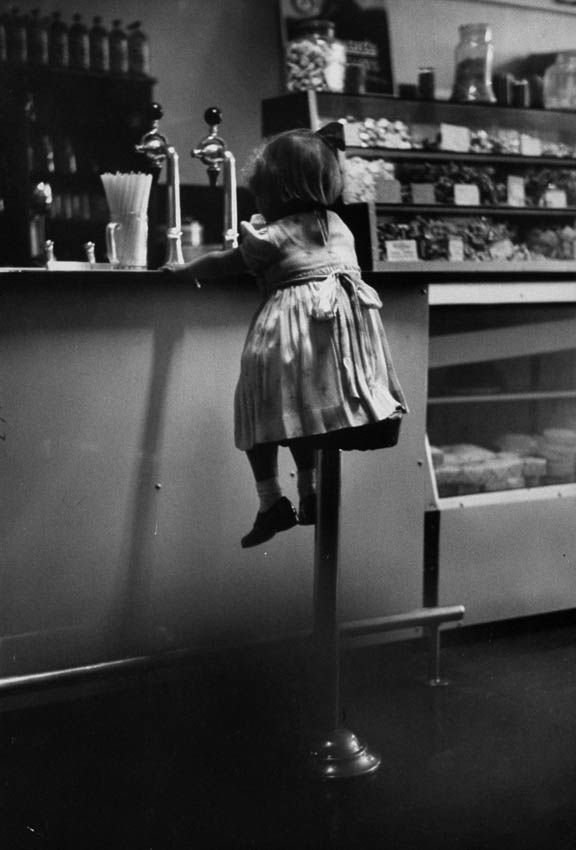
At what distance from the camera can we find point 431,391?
3375 mm

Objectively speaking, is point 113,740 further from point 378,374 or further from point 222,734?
point 378,374

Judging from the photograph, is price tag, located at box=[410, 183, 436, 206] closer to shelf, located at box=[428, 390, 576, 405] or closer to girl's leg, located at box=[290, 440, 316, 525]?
shelf, located at box=[428, 390, 576, 405]

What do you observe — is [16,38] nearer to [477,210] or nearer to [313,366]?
[477,210]

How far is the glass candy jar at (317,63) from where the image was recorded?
3.81m

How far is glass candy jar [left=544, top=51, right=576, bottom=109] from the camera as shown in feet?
13.9

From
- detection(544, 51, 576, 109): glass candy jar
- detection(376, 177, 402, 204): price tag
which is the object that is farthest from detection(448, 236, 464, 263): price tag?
detection(544, 51, 576, 109): glass candy jar

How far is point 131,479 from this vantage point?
245cm

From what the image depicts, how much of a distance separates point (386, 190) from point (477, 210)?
383 millimetres

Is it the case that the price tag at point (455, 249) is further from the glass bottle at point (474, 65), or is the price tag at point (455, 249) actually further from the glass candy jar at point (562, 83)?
the glass candy jar at point (562, 83)

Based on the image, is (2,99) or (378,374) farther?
(2,99)

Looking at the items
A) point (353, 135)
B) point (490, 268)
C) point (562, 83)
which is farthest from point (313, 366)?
point (562, 83)

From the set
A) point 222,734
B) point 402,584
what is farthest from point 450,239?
point 222,734

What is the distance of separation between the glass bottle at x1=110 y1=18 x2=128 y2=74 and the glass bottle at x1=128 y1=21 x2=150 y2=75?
2cm

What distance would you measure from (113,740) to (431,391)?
5.06ft
